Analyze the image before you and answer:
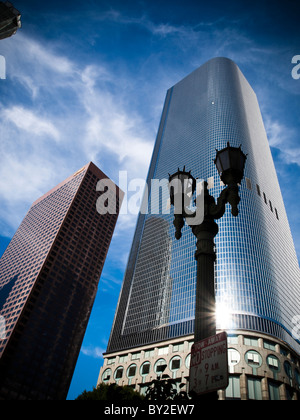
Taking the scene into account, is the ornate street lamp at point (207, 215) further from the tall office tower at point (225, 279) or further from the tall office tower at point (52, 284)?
the tall office tower at point (52, 284)

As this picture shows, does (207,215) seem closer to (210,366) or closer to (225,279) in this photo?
(210,366)

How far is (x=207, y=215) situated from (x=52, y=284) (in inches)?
4793

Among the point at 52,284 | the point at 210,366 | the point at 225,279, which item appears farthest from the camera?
the point at 52,284

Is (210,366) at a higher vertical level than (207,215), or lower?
lower

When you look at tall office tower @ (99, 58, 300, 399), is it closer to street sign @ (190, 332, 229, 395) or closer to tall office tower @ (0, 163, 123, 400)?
tall office tower @ (0, 163, 123, 400)

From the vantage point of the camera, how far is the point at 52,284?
386 ft

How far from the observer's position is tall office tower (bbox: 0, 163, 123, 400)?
99950 mm

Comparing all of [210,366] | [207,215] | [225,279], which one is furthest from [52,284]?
[210,366]

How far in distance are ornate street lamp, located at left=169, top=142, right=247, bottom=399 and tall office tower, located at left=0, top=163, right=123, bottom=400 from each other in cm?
10906

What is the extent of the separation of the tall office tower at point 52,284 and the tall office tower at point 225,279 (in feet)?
96.1

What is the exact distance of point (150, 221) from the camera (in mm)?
121812

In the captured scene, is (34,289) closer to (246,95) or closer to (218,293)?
(218,293)

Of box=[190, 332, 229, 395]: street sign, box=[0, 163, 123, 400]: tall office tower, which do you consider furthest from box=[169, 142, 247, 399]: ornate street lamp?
box=[0, 163, 123, 400]: tall office tower
